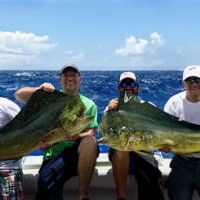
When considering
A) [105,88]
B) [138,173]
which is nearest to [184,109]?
[138,173]

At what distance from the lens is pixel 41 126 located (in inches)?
117

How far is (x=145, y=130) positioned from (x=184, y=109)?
652 mm

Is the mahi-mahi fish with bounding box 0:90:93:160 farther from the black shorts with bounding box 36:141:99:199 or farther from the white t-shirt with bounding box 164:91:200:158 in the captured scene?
the white t-shirt with bounding box 164:91:200:158

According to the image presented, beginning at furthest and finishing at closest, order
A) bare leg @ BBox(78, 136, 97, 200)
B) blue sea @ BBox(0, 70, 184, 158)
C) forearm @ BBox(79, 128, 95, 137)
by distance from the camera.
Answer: blue sea @ BBox(0, 70, 184, 158) → forearm @ BBox(79, 128, 95, 137) → bare leg @ BBox(78, 136, 97, 200)

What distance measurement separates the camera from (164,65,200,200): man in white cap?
338 centimetres

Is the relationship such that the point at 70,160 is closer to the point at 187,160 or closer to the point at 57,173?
the point at 57,173

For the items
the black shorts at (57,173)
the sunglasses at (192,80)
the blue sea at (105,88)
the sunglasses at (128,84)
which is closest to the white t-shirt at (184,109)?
the sunglasses at (192,80)

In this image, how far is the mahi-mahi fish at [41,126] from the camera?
2.95 meters

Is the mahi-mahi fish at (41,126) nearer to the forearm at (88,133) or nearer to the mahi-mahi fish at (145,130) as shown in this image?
the mahi-mahi fish at (145,130)

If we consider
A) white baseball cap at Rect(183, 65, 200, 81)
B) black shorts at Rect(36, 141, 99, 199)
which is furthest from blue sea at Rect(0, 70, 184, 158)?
white baseball cap at Rect(183, 65, 200, 81)

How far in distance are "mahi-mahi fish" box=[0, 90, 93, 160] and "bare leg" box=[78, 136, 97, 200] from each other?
428 mm

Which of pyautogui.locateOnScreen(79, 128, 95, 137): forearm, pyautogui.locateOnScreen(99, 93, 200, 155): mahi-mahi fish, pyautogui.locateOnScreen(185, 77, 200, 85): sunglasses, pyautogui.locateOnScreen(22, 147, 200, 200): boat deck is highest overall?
pyautogui.locateOnScreen(185, 77, 200, 85): sunglasses

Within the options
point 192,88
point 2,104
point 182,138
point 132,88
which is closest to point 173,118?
point 182,138

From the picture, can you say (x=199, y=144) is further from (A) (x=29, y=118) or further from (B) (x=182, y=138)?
(A) (x=29, y=118)
